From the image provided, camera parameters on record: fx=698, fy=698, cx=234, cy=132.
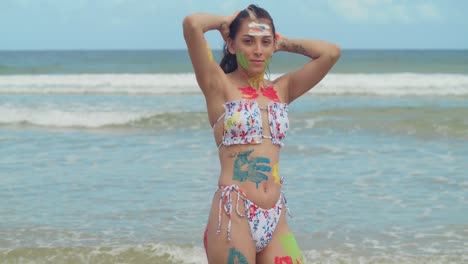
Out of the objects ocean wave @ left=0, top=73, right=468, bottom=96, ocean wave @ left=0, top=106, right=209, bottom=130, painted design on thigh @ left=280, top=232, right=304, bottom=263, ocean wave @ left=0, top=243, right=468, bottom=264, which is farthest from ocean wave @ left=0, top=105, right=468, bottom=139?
painted design on thigh @ left=280, top=232, right=304, bottom=263

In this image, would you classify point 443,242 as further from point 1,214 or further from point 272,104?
point 1,214

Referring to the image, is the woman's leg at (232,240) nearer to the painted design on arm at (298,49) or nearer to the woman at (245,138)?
the woman at (245,138)

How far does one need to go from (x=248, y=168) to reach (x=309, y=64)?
0.79 meters

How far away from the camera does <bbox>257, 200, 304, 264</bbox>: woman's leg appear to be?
3.56 m

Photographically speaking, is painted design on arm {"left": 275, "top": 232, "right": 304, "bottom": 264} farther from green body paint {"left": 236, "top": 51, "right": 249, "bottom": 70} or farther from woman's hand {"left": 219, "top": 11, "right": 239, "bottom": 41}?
woman's hand {"left": 219, "top": 11, "right": 239, "bottom": 41}

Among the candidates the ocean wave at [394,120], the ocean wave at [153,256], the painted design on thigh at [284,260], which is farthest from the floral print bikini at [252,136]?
the ocean wave at [394,120]

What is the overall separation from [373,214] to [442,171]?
2489mm

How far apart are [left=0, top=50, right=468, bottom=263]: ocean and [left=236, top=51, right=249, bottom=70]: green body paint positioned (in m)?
2.86

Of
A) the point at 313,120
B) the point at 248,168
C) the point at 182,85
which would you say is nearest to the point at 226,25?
the point at 248,168

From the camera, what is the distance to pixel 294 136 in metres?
13.2

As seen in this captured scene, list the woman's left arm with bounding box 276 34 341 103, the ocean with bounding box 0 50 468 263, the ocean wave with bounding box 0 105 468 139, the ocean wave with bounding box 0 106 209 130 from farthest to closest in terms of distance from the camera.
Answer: the ocean wave with bounding box 0 106 209 130 → the ocean wave with bounding box 0 105 468 139 → the ocean with bounding box 0 50 468 263 → the woman's left arm with bounding box 276 34 341 103

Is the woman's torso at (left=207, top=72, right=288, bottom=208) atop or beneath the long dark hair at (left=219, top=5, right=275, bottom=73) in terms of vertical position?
beneath

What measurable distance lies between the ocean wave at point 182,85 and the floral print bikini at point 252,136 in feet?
67.2

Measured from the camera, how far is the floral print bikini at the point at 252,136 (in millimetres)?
3539
